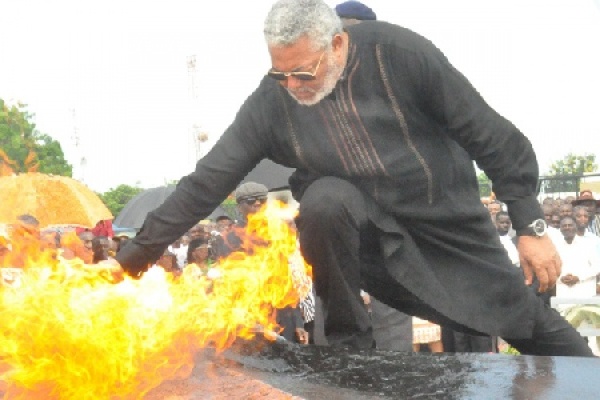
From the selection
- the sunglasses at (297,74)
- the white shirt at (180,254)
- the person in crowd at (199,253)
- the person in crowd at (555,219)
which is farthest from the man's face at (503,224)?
the sunglasses at (297,74)

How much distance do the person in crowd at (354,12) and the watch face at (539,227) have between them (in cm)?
139

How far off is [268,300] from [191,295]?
0.53 meters

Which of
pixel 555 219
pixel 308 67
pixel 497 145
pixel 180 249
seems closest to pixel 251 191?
pixel 308 67

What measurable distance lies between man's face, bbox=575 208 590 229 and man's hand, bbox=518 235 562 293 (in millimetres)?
5546

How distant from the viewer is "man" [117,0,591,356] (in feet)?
10.3

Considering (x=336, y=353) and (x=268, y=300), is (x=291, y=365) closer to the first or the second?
(x=336, y=353)

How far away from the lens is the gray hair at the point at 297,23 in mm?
3066

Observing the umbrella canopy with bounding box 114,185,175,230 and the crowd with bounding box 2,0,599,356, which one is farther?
the umbrella canopy with bounding box 114,185,175,230

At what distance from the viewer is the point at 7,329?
2709 millimetres

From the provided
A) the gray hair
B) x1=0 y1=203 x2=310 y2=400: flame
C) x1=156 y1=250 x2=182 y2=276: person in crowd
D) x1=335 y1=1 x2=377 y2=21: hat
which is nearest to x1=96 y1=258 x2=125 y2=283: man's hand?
x1=0 y1=203 x2=310 y2=400: flame

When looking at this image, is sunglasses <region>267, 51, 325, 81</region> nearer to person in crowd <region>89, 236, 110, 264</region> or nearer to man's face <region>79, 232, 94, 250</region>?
person in crowd <region>89, 236, 110, 264</region>

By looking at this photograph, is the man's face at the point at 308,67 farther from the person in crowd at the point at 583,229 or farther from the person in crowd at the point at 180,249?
the person in crowd at the point at 180,249

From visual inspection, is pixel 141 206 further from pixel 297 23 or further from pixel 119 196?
pixel 119 196

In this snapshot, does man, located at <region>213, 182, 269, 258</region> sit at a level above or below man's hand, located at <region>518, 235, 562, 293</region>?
above
